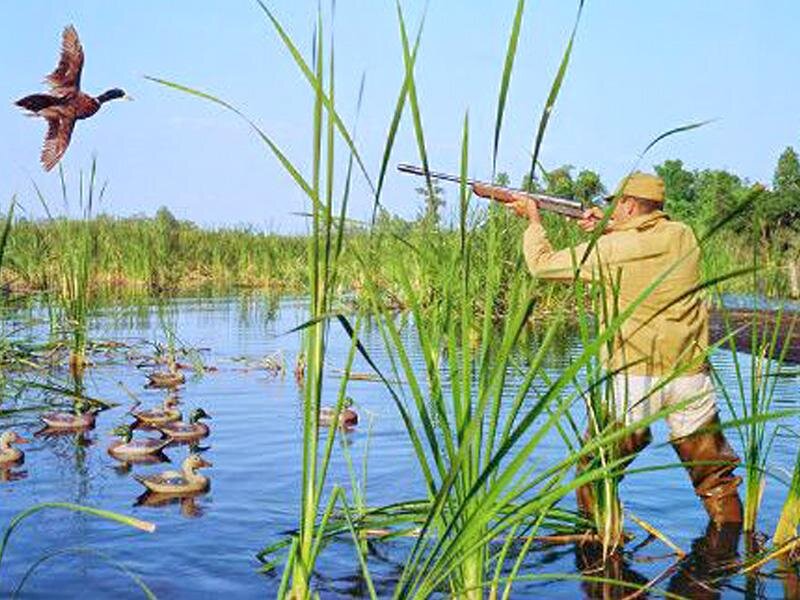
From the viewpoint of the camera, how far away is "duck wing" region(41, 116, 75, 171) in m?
4.25

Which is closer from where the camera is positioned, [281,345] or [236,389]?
[236,389]

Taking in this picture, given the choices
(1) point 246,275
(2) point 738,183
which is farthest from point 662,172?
(1) point 246,275

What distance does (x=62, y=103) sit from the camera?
4.37m

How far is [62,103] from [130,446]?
4.82 meters

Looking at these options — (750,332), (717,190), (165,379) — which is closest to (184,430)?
(165,379)

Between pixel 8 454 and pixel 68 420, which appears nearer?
pixel 8 454

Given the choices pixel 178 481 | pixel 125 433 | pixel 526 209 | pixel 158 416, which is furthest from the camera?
pixel 158 416

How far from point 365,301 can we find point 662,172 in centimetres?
7692

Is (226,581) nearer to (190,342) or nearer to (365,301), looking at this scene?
(365,301)

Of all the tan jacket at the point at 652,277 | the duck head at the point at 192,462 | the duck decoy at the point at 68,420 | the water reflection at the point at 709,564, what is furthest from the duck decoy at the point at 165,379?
the water reflection at the point at 709,564

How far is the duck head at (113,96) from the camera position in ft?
14.4

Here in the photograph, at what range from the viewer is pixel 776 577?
223 inches

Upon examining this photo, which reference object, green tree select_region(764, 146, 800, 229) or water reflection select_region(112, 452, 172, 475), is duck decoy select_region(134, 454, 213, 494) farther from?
green tree select_region(764, 146, 800, 229)

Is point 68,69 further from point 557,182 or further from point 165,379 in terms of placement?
point 165,379
